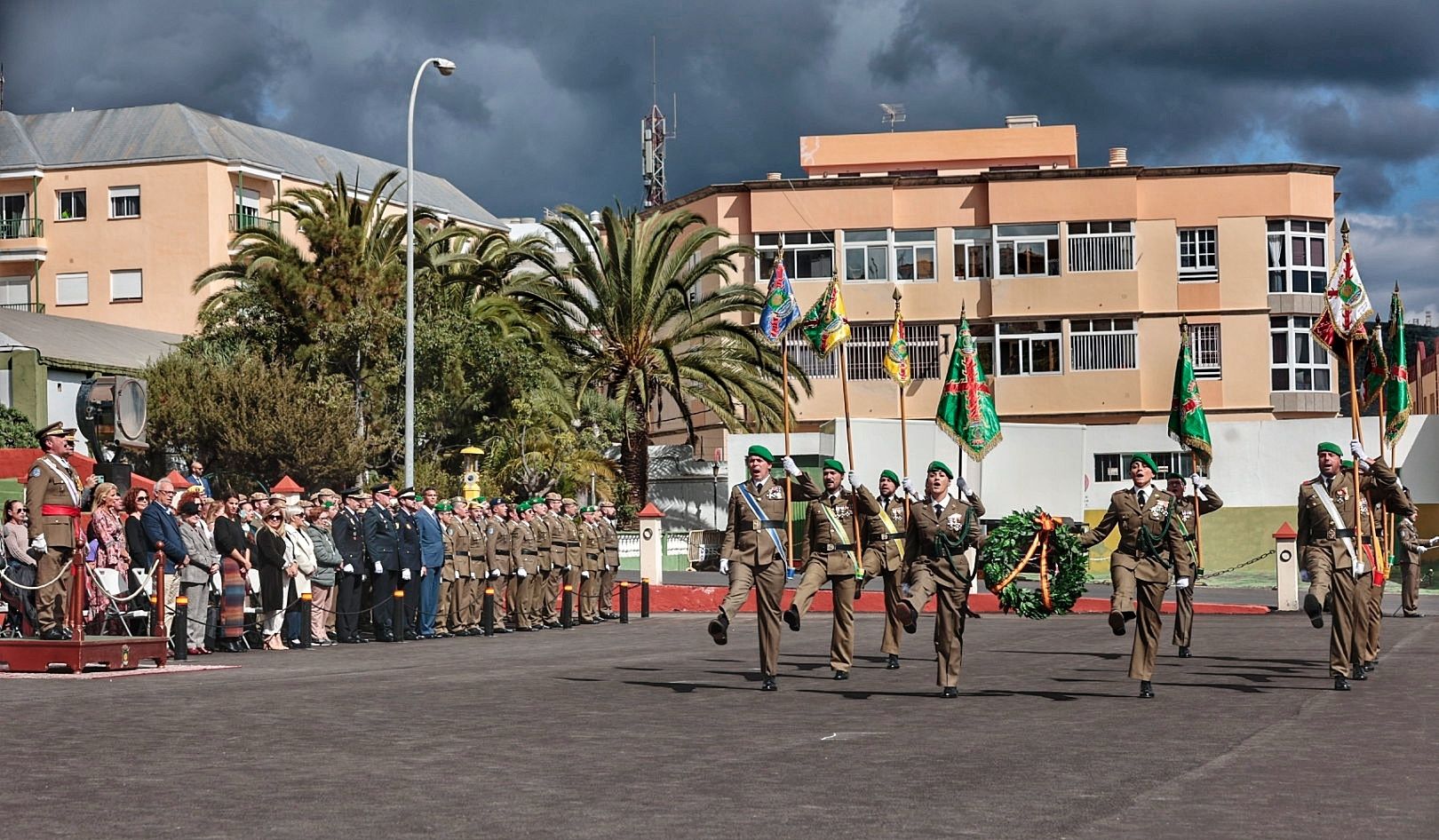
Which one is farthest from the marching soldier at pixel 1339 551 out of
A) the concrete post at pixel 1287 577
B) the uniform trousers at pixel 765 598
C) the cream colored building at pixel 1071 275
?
the cream colored building at pixel 1071 275

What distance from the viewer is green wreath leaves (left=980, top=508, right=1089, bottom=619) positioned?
1684 centimetres

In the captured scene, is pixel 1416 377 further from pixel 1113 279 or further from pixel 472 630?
pixel 472 630

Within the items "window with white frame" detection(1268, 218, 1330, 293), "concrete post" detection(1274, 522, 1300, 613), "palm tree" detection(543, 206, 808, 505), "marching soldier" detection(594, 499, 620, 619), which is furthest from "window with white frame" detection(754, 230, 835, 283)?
"concrete post" detection(1274, 522, 1300, 613)

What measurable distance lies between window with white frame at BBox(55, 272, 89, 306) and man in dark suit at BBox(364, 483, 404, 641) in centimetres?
4464

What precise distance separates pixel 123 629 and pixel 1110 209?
124 ft

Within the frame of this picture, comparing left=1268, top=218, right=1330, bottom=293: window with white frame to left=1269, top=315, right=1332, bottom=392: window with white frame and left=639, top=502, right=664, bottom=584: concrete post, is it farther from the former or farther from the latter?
left=639, top=502, right=664, bottom=584: concrete post

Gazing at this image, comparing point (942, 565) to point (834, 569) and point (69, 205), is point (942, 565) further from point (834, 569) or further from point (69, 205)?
point (69, 205)

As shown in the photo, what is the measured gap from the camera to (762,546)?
1620cm

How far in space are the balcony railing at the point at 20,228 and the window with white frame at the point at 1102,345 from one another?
1412 inches

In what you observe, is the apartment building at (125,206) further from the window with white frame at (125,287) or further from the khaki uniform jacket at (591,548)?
the khaki uniform jacket at (591,548)

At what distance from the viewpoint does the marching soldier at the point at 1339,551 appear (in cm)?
1552

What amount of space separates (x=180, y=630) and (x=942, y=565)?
892 cm

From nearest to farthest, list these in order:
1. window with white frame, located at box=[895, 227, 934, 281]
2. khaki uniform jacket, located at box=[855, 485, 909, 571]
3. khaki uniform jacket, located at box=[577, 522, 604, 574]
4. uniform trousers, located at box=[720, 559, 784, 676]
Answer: uniform trousers, located at box=[720, 559, 784, 676] < khaki uniform jacket, located at box=[855, 485, 909, 571] < khaki uniform jacket, located at box=[577, 522, 604, 574] < window with white frame, located at box=[895, 227, 934, 281]

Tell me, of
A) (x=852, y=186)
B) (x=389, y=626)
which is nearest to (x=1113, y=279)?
(x=852, y=186)
